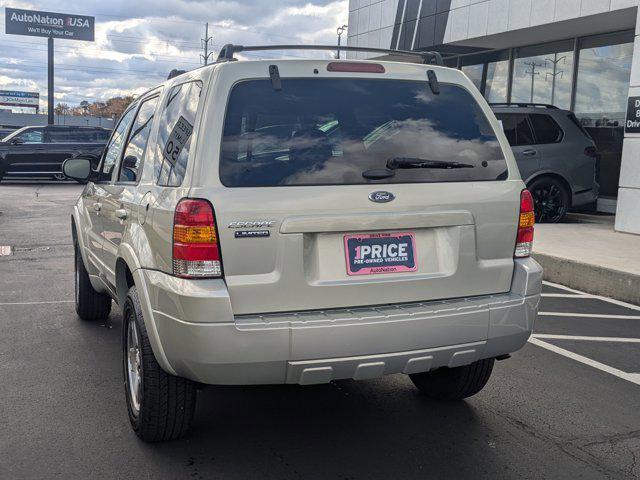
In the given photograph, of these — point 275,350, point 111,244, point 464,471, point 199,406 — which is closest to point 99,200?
point 111,244

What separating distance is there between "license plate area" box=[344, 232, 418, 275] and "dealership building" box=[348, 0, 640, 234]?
8.51 metres

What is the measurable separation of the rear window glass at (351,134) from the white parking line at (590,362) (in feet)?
6.79

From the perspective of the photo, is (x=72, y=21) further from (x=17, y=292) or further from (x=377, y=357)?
(x=377, y=357)

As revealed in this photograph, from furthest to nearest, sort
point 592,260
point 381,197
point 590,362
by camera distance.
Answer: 1. point 592,260
2. point 590,362
3. point 381,197

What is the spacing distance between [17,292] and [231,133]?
482 centimetres

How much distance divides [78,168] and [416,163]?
310 centimetres

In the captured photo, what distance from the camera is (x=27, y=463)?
3320 mm

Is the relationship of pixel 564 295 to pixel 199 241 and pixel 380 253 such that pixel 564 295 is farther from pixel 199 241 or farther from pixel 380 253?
pixel 199 241

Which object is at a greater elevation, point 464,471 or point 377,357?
point 377,357

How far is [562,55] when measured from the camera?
48.5 ft

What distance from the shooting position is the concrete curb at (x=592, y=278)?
7332 millimetres

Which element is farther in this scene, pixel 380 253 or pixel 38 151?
pixel 38 151

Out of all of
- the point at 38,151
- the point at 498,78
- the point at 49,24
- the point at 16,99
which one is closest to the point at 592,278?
the point at 498,78

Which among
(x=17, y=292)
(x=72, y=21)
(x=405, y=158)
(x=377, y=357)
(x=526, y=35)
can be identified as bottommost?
(x=17, y=292)
